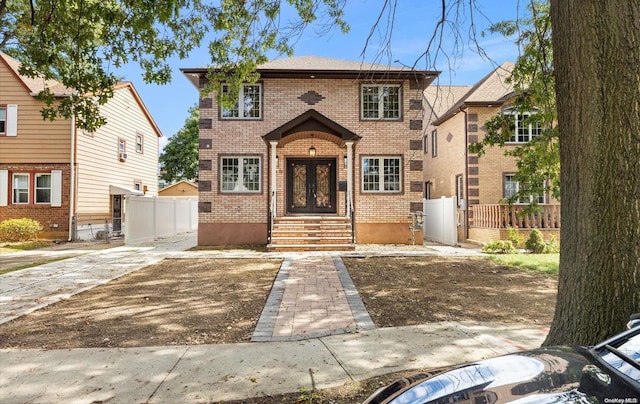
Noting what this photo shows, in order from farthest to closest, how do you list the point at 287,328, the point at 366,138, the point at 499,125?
the point at 366,138
the point at 499,125
the point at 287,328

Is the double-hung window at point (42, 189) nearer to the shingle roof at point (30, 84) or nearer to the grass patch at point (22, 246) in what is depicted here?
the grass patch at point (22, 246)

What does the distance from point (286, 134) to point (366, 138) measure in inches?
128

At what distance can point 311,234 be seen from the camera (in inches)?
506

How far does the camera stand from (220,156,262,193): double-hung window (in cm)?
1430

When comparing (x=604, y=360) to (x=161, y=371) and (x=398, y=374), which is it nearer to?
(x=398, y=374)

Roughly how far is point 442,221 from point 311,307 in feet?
36.0

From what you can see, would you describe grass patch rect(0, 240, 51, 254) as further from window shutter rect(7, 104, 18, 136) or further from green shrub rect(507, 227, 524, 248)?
green shrub rect(507, 227, 524, 248)

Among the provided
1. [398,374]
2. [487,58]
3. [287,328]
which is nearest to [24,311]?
[287,328]

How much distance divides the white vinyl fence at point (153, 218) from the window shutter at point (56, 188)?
12.4 feet

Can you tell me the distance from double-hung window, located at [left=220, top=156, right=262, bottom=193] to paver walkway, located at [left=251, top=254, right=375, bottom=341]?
6.17m

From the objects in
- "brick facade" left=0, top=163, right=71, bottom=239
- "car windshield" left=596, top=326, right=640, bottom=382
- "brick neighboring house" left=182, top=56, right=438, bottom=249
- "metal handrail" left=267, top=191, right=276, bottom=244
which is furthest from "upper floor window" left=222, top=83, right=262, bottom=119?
"car windshield" left=596, top=326, right=640, bottom=382

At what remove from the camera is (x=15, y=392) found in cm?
307

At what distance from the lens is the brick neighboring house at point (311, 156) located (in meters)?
14.1

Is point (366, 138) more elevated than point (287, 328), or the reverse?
point (366, 138)
